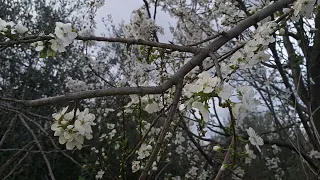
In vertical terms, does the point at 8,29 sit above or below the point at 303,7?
below

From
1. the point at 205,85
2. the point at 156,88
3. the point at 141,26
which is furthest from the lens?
the point at 141,26

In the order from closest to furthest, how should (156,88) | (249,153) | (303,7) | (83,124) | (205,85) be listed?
(205,85) → (156,88) → (83,124) → (249,153) → (303,7)

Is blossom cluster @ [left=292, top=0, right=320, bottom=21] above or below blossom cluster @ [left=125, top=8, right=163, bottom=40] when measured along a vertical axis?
below

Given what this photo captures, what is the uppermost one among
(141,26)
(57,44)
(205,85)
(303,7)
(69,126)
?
(141,26)

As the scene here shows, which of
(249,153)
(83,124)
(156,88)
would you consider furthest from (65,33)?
(249,153)

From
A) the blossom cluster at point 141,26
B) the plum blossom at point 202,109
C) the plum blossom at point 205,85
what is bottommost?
the plum blossom at point 202,109

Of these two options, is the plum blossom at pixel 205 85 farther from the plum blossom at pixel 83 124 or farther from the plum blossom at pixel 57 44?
the plum blossom at pixel 57 44

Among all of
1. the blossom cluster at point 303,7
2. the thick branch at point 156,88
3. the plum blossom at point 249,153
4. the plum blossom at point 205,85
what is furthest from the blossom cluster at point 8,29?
the blossom cluster at point 303,7

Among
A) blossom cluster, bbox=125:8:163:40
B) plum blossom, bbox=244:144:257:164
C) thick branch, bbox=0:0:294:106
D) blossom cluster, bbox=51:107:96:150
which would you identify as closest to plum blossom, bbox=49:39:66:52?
thick branch, bbox=0:0:294:106

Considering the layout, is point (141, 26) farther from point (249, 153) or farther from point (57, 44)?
point (249, 153)

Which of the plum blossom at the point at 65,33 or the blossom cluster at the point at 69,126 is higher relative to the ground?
the plum blossom at the point at 65,33

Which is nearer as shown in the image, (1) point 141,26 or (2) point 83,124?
(2) point 83,124

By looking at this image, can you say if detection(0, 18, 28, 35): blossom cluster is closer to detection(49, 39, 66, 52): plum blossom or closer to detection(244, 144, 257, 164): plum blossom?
detection(49, 39, 66, 52): plum blossom

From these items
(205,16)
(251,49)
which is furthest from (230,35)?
(205,16)
